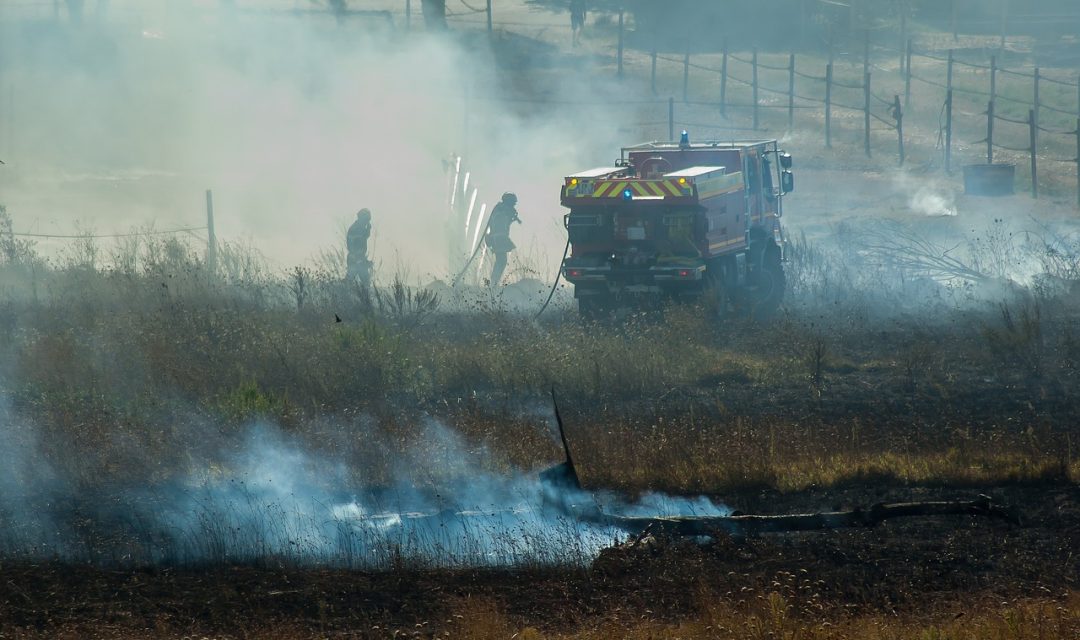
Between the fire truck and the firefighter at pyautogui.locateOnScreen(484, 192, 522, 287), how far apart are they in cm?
366

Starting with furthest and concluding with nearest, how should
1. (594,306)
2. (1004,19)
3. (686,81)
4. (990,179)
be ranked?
1. (1004,19)
2. (686,81)
3. (990,179)
4. (594,306)

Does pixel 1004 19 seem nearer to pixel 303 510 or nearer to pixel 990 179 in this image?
pixel 990 179

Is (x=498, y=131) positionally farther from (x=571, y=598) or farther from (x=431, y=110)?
(x=571, y=598)

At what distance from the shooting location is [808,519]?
8.48 metres

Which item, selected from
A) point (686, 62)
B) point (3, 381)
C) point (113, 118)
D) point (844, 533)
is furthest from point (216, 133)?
point (844, 533)

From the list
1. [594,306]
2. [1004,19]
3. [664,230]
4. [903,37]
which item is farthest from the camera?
[1004,19]

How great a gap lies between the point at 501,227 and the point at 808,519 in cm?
1264

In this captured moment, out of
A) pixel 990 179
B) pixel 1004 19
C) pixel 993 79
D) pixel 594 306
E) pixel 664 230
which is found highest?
pixel 1004 19

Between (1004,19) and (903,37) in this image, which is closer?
(903,37)

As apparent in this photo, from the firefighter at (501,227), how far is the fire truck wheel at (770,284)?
4343 millimetres

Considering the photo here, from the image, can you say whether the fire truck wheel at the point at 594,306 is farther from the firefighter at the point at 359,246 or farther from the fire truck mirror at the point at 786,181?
the firefighter at the point at 359,246

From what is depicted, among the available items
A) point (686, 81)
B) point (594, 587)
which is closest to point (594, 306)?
point (594, 587)

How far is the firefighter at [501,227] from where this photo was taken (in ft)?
67.2

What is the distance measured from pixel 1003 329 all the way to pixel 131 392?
9.53 m
